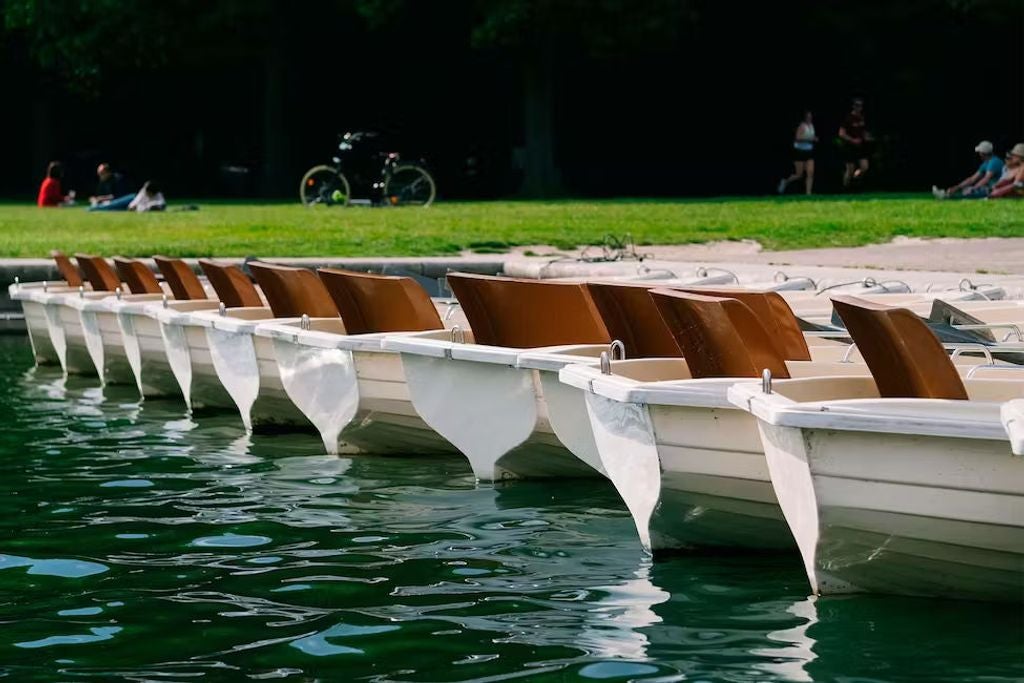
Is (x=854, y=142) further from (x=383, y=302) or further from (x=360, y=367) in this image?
(x=360, y=367)

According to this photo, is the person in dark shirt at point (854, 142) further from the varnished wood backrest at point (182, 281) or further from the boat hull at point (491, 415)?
the boat hull at point (491, 415)

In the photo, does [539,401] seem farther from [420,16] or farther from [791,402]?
[420,16]

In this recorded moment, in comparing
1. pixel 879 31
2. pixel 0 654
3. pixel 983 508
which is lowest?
pixel 0 654

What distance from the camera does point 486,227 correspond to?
20969 millimetres

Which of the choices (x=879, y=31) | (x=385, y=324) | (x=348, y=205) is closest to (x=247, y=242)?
(x=348, y=205)

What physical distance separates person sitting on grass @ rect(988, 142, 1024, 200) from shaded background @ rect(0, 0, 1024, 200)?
7.33m

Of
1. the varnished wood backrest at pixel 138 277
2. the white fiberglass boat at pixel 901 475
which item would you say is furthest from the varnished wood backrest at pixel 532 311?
the varnished wood backrest at pixel 138 277

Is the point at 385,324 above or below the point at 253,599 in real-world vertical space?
above

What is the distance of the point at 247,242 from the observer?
19.7 meters

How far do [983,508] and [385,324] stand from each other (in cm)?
464

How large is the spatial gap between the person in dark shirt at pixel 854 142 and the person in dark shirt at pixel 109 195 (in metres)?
11.7

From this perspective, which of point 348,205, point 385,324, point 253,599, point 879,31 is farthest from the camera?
point 879,31

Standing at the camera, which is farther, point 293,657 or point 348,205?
point 348,205

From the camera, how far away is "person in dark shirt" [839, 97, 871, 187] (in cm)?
3117
